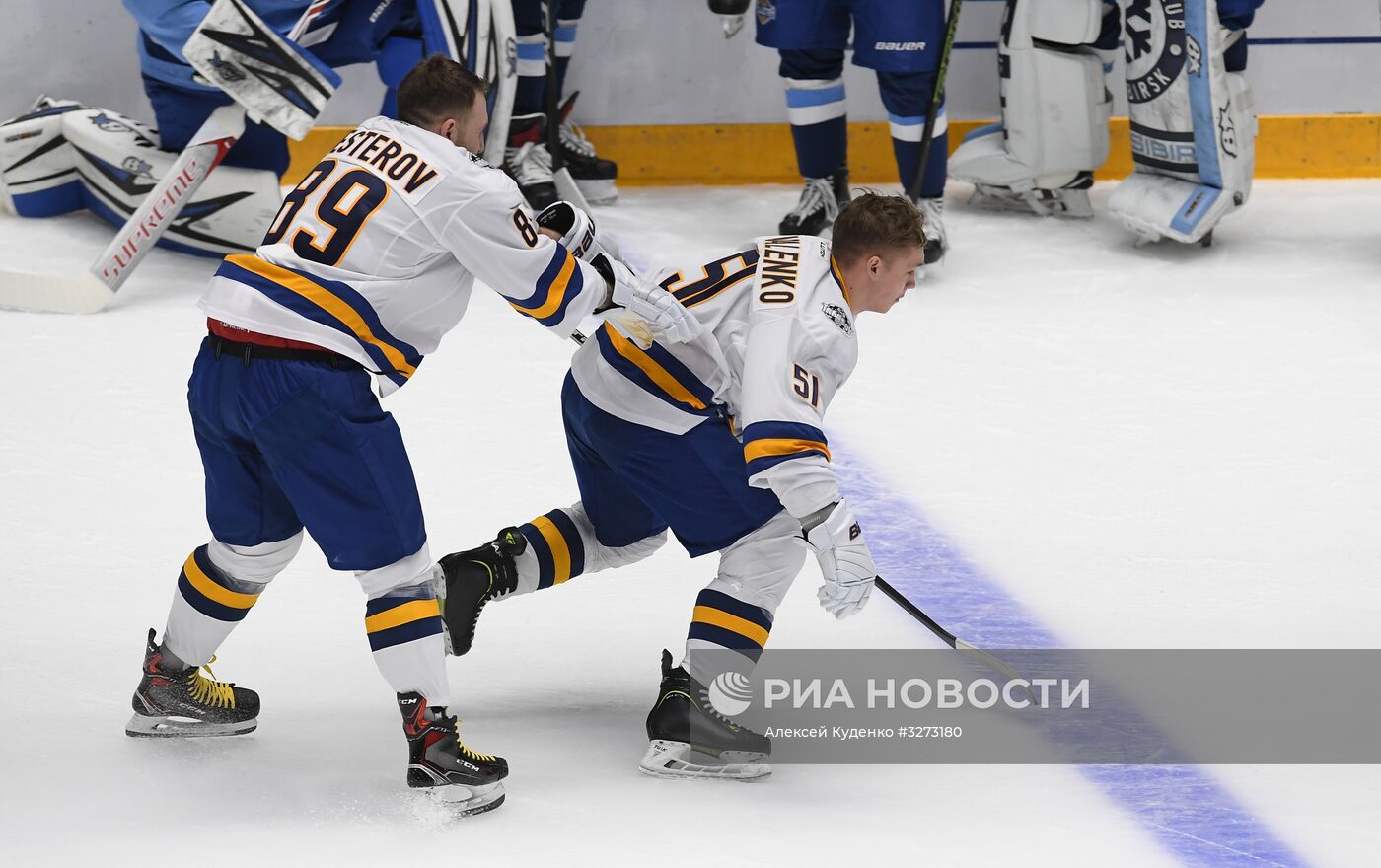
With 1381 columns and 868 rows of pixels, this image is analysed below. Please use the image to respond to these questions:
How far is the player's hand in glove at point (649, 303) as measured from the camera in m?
2.11

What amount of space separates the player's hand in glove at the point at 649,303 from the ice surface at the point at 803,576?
0.58m

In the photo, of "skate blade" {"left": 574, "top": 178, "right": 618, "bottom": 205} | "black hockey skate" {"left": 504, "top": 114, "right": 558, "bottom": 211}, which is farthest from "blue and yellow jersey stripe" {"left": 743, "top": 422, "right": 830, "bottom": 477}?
"skate blade" {"left": 574, "top": 178, "right": 618, "bottom": 205}

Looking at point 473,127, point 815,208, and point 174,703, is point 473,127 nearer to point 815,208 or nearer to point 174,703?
point 174,703

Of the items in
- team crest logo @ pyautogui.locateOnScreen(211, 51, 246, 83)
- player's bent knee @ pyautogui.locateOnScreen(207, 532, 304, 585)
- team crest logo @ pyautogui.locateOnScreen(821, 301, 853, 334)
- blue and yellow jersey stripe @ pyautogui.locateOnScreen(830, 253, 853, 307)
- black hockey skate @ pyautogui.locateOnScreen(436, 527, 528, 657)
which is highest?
team crest logo @ pyautogui.locateOnScreen(211, 51, 246, 83)

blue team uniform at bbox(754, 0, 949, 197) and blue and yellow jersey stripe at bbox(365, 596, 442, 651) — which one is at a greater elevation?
blue team uniform at bbox(754, 0, 949, 197)

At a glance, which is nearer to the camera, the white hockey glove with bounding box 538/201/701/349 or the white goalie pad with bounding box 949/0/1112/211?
the white hockey glove with bounding box 538/201/701/349

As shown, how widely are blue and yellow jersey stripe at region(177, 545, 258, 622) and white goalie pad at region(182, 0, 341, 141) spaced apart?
6.99 ft

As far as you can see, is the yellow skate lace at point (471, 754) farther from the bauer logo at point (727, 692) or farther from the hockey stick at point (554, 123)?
the hockey stick at point (554, 123)

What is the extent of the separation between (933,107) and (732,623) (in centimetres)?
272

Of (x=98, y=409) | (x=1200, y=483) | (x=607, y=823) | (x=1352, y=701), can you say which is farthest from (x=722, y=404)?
(x=98, y=409)

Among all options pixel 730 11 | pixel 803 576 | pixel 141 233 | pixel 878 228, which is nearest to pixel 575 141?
pixel 730 11

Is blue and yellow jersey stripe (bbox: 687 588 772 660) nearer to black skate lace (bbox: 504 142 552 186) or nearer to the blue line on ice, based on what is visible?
the blue line on ice

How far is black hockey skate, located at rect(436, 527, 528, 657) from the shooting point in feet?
7.66

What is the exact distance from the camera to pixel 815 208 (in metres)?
4.88
